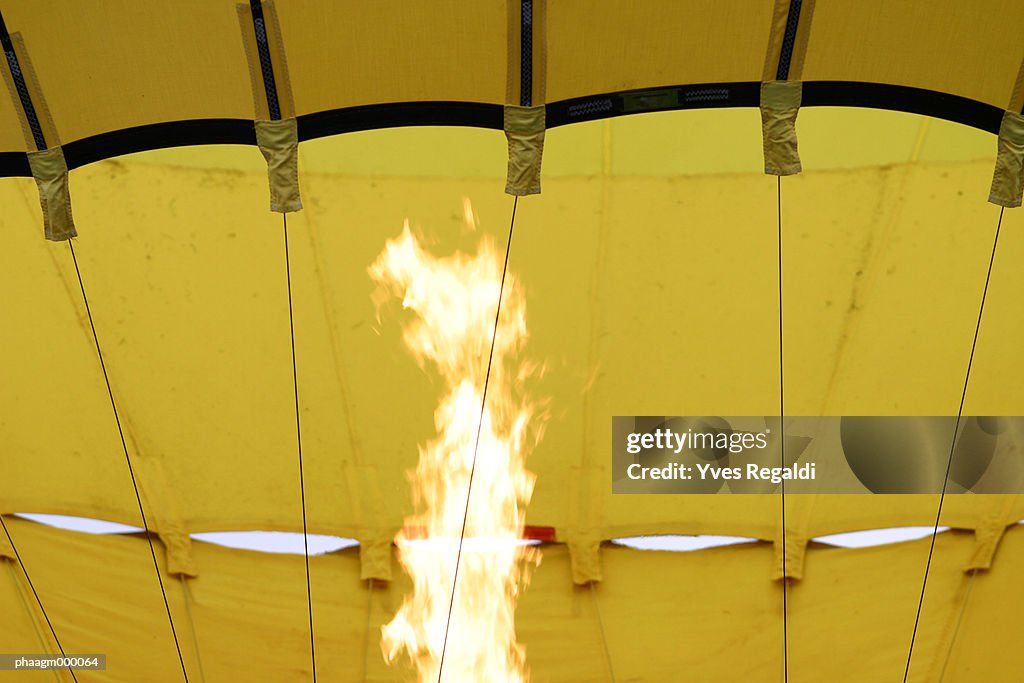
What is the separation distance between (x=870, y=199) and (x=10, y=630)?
4394 mm

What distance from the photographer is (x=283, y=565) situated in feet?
16.2

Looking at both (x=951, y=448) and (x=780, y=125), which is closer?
(x=780, y=125)

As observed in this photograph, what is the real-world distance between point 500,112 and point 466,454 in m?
1.79

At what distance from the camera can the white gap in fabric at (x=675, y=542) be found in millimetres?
5047

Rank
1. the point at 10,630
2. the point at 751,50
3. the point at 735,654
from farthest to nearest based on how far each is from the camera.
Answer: the point at 735,654
the point at 10,630
the point at 751,50

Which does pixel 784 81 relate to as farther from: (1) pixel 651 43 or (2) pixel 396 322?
(2) pixel 396 322

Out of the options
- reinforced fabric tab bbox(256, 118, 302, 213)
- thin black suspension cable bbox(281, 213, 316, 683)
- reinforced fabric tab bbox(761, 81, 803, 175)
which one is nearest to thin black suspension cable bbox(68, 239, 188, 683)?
thin black suspension cable bbox(281, 213, 316, 683)

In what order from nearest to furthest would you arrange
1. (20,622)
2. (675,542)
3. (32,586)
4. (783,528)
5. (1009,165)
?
(1009,165) → (20,622) → (32,586) → (783,528) → (675,542)

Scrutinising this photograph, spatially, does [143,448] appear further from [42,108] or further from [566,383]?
[566,383]

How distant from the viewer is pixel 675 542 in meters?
5.06

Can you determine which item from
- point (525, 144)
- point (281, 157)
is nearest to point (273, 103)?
point (281, 157)

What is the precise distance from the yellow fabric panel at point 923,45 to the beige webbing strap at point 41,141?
287 cm

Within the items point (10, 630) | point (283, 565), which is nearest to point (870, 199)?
point (283, 565)

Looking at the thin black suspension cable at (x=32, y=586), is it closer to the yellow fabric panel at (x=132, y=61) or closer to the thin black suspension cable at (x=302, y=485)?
the thin black suspension cable at (x=302, y=485)
